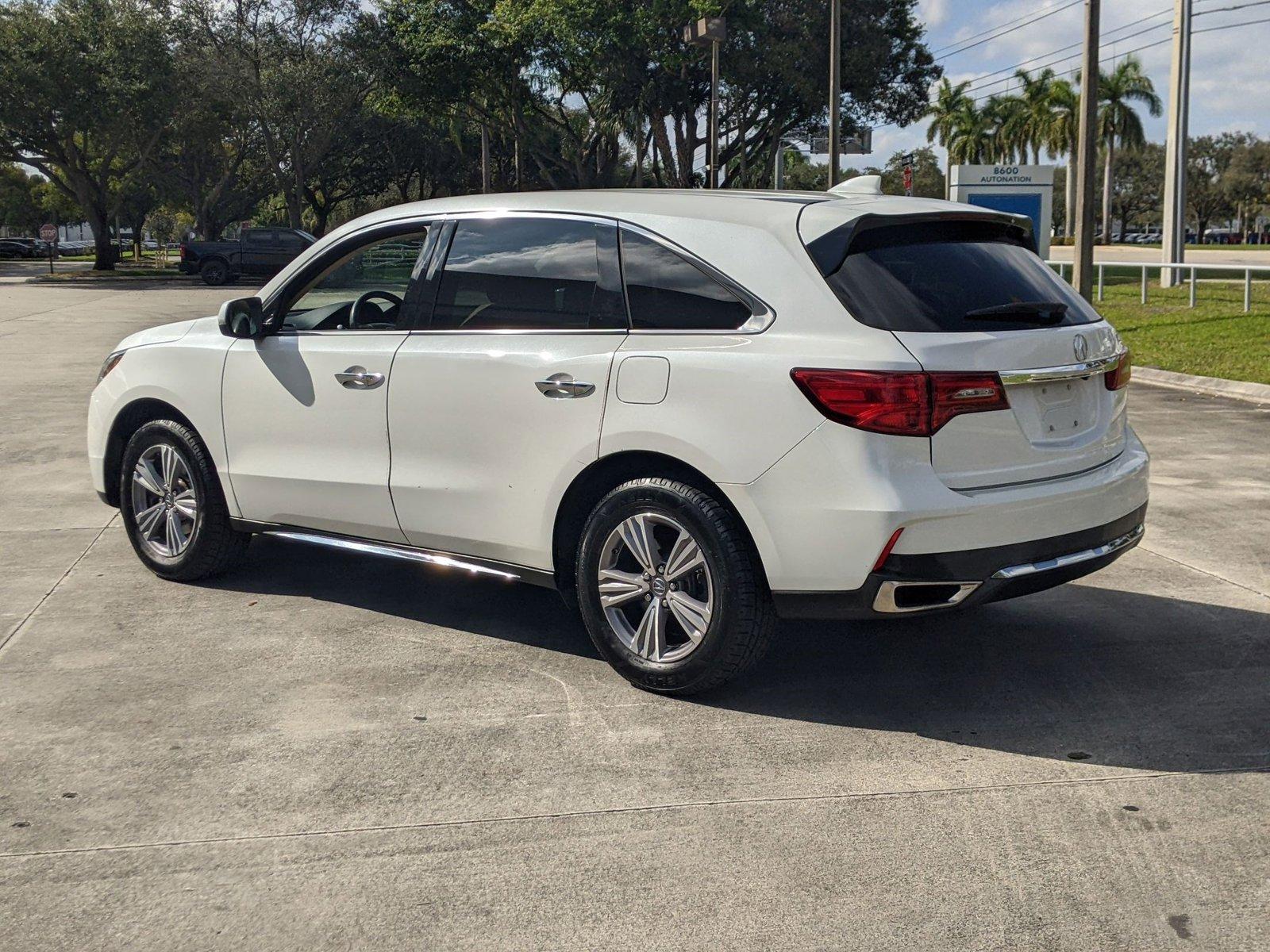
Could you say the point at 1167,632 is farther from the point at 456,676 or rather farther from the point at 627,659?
the point at 456,676

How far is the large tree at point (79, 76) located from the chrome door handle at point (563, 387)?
153 feet

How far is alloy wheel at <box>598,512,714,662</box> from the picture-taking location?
4.80 m

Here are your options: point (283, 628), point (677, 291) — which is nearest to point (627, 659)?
point (677, 291)

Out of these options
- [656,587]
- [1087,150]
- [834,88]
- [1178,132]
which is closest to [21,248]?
[834,88]

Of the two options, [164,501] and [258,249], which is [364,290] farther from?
[258,249]

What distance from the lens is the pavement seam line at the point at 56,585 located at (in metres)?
5.79

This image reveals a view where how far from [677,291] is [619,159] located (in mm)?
59581

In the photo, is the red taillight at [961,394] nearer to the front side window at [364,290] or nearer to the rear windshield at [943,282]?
the rear windshield at [943,282]

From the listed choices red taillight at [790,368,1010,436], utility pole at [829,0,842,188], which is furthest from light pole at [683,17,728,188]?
red taillight at [790,368,1010,436]

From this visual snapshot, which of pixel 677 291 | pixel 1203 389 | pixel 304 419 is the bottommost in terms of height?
pixel 1203 389

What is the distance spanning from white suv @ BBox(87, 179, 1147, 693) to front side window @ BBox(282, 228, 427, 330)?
0.01m

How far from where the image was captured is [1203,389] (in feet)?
46.6

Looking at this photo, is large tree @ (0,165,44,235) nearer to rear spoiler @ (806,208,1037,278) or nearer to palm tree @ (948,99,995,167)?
palm tree @ (948,99,995,167)

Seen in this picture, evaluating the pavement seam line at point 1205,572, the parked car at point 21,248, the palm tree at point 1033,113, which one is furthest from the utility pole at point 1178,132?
the parked car at point 21,248
